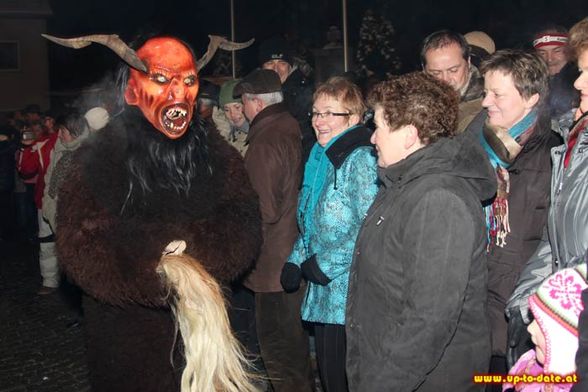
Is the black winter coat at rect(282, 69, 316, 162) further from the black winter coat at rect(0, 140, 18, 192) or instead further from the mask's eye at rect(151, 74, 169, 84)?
the black winter coat at rect(0, 140, 18, 192)

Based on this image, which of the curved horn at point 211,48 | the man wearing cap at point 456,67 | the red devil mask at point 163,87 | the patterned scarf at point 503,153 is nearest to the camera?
the patterned scarf at point 503,153

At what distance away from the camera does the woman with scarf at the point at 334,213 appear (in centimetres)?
345

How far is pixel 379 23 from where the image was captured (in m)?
10.2

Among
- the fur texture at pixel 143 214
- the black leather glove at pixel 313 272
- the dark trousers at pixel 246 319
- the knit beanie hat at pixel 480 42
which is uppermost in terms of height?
the knit beanie hat at pixel 480 42

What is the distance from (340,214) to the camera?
346cm

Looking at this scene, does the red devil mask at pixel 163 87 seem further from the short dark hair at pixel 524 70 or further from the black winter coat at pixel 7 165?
the black winter coat at pixel 7 165

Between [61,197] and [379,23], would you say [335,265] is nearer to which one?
[61,197]

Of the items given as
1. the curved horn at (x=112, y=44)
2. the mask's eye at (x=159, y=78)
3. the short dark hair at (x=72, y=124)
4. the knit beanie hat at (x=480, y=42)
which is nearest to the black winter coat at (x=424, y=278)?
the mask's eye at (x=159, y=78)

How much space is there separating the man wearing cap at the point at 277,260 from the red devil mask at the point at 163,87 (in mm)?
1049

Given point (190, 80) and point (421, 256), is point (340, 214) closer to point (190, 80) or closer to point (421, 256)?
point (190, 80)

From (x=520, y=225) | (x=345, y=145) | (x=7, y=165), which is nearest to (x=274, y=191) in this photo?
(x=345, y=145)

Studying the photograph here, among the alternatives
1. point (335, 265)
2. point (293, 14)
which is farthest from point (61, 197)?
point (293, 14)

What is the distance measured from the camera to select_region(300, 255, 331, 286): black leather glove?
345cm

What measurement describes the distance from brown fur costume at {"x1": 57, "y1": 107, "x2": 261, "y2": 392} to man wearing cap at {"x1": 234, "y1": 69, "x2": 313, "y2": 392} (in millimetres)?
864
